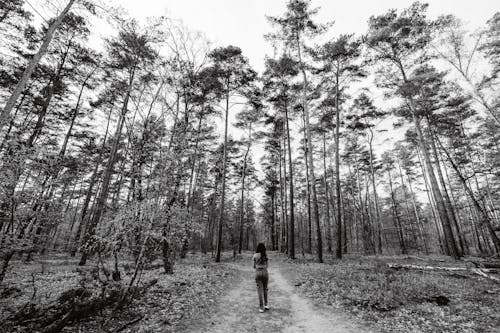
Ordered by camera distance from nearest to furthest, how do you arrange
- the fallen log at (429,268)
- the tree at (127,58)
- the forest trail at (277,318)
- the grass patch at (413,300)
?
the grass patch at (413,300) < the forest trail at (277,318) < the fallen log at (429,268) < the tree at (127,58)

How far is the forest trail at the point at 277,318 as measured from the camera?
5254 mm

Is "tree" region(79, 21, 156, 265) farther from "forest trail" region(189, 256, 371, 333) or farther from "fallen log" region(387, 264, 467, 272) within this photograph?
"fallen log" region(387, 264, 467, 272)

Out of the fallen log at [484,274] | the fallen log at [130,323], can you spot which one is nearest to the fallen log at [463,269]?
the fallen log at [484,274]

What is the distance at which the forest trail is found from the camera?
5254 mm

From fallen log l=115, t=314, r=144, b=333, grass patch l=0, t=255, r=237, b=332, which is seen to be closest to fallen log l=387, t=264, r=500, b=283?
grass patch l=0, t=255, r=237, b=332

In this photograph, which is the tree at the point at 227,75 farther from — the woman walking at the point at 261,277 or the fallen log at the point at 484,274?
Result: the fallen log at the point at 484,274

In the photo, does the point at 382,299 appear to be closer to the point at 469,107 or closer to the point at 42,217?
the point at 42,217

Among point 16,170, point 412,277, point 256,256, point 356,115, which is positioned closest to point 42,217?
point 16,170

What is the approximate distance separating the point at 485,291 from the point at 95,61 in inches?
816

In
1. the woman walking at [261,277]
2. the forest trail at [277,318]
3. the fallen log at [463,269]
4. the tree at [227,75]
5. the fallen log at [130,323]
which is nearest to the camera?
the fallen log at [130,323]

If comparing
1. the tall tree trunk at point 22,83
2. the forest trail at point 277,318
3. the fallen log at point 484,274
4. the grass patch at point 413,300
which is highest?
the tall tree trunk at point 22,83

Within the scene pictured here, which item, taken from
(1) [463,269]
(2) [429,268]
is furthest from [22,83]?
(1) [463,269]

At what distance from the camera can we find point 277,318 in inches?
234

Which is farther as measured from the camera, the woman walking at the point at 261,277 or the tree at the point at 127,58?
the tree at the point at 127,58
